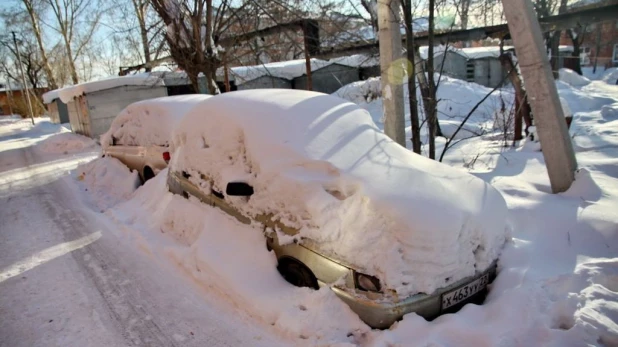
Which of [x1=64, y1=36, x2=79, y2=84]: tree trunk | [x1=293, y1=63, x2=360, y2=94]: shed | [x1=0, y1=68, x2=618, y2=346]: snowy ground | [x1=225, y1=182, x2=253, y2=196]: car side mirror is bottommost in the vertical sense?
[x1=0, y1=68, x2=618, y2=346]: snowy ground

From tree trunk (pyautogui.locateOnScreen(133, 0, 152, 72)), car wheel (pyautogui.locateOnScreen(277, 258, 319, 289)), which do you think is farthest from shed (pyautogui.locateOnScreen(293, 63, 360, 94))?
car wheel (pyautogui.locateOnScreen(277, 258, 319, 289))

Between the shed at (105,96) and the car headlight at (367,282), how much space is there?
14755 mm

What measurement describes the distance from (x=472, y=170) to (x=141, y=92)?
1528 cm

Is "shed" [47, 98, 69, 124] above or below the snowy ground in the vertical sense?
above

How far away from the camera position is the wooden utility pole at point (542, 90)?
184 inches

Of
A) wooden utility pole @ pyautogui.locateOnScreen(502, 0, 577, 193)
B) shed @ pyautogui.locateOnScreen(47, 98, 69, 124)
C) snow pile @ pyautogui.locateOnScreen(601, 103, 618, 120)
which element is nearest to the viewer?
wooden utility pole @ pyautogui.locateOnScreen(502, 0, 577, 193)

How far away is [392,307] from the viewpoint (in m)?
2.58

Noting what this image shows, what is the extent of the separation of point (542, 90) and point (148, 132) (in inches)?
250

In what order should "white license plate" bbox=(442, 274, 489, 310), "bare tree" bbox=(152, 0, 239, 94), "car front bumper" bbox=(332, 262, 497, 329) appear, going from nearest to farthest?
"car front bumper" bbox=(332, 262, 497, 329) → "white license plate" bbox=(442, 274, 489, 310) → "bare tree" bbox=(152, 0, 239, 94)

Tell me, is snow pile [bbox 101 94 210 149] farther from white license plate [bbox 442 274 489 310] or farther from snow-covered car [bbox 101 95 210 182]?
white license plate [bbox 442 274 489 310]

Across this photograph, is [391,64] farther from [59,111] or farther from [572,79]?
[59,111]

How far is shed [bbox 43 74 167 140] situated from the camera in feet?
50.8

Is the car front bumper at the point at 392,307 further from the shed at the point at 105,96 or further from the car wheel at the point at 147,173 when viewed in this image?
the shed at the point at 105,96

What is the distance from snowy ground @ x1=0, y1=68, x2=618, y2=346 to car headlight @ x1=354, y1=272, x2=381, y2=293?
9.4 inches
